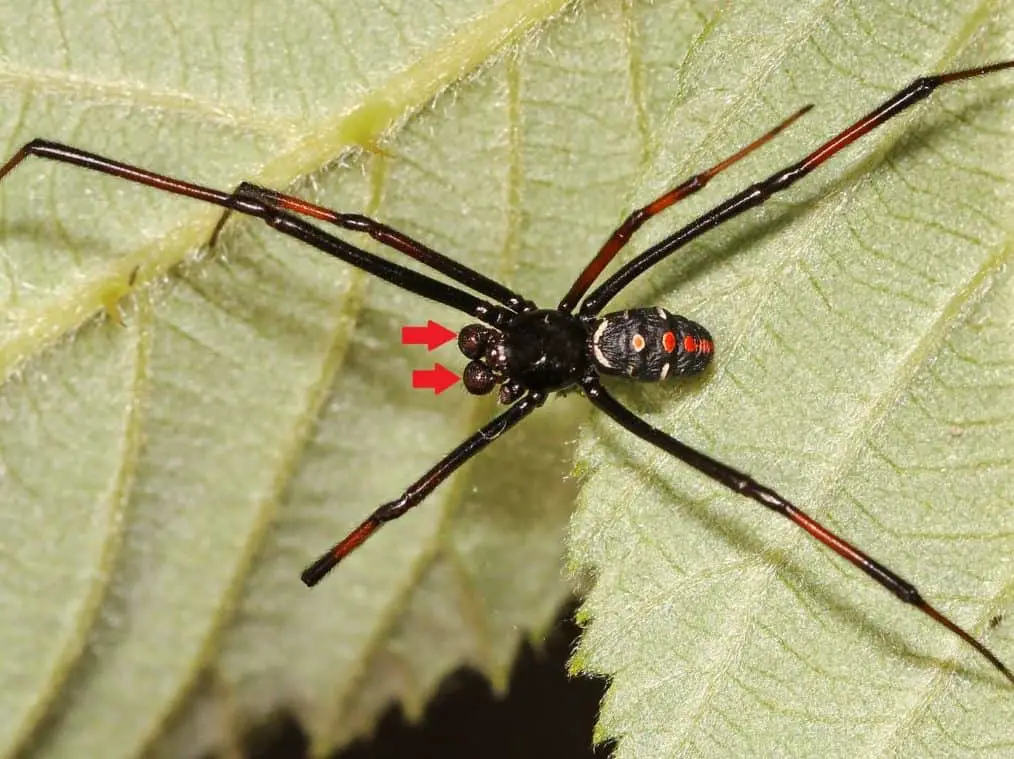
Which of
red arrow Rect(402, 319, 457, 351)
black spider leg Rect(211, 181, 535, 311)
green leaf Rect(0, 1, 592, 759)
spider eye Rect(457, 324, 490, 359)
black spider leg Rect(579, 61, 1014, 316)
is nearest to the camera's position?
black spider leg Rect(579, 61, 1014, 316)

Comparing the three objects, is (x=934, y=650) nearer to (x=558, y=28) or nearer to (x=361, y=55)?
(x=558, y=28)

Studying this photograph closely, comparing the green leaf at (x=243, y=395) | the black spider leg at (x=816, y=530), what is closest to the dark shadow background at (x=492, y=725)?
the green leaf at (x=243, y=395)

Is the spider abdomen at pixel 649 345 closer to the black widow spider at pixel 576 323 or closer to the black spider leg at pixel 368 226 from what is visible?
the black widow spider at pixel 576 323

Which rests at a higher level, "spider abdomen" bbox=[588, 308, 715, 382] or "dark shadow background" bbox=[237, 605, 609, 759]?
"dark shadow background" bbox=[237, 605, 609, 759]

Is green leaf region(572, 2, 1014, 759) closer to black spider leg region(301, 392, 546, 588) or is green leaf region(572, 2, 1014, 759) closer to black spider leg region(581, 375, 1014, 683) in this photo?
black spider leg region(581, 375, 1014, 683)

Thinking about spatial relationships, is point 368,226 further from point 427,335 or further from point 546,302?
point 546,302

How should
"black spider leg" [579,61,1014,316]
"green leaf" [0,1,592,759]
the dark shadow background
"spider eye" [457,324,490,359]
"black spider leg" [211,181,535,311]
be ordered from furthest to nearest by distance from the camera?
the dark shadow background < "spider eye" [457,324,490,359] < "green leaf" [0,1,592,759] < "black spider leg" [211,181,535,311] < "black spider leg" [579,61,1014,316]

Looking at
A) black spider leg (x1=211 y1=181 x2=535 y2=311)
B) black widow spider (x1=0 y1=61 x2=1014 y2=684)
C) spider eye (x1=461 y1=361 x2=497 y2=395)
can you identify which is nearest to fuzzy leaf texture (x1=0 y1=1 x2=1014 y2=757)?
black widow spider (x1=0 y1=61 x2=1014 y2=684)

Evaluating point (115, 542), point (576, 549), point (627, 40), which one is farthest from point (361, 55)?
point (115, 542)
